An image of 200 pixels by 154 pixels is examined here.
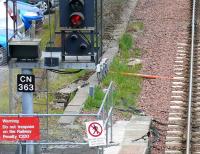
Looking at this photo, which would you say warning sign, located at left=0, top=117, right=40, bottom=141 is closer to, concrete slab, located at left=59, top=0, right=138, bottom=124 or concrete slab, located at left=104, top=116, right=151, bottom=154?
concrete slab, located at left=104, top=116, right=151, bottom=154

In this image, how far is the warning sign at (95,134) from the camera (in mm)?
12414

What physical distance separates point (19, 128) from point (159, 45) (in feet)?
46.5

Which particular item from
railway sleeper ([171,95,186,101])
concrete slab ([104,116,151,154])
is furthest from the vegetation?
concrete slab ([104,116,151,154])

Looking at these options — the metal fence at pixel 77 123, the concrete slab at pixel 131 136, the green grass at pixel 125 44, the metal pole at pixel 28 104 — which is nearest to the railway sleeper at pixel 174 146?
the concrete slab at pixel 131 136

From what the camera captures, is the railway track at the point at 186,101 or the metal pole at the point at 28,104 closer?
the metal pole at the point at 28,104

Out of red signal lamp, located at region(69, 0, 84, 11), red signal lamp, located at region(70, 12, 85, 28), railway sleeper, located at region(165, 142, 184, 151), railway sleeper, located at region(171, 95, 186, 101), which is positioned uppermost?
red signal lamp, located at region(69, 0, 84, 11)

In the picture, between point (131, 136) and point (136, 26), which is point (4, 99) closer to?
point (131, 136)

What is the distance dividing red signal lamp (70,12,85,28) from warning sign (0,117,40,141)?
152cm

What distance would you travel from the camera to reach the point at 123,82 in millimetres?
21531

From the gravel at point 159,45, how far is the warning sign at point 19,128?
4657 mm

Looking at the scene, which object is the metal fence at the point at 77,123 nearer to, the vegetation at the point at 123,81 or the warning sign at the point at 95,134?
Answer: the warning sign at the point at 95,134

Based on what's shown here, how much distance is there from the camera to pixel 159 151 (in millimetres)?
16688

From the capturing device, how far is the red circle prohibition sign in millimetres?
12398

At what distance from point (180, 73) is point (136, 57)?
255 centimetres
